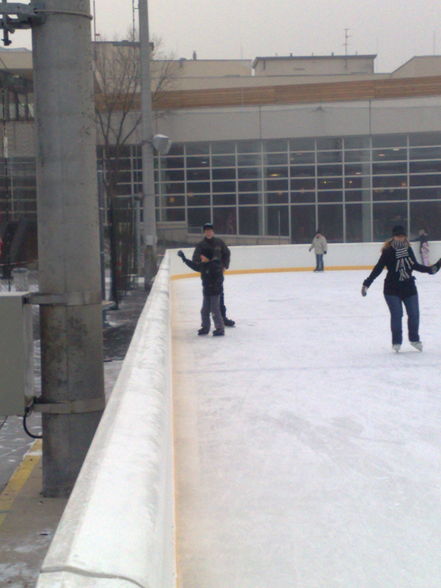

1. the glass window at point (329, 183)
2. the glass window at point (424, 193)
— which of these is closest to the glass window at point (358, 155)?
the glass window at point (329, 183)

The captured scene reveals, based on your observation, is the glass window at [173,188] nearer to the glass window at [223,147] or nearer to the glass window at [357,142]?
the glass window at [223,147]

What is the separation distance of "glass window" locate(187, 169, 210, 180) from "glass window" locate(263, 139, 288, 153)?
321cm

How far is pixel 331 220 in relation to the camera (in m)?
47.7

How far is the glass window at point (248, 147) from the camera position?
48.4 meters

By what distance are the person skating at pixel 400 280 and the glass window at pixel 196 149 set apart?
3790 cm

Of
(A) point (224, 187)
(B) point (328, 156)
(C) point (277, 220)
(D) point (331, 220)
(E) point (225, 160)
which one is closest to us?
(C) point (277, 220)

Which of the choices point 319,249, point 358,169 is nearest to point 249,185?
point 358,169

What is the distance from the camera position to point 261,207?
4791 centimetres

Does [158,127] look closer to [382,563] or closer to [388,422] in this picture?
[388,422]

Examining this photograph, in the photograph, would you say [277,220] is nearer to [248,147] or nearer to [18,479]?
[248,147]

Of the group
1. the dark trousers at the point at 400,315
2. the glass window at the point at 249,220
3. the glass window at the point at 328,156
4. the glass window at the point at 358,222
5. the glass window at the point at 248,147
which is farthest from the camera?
the glass window at the point at 248,147

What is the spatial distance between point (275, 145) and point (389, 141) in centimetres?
568

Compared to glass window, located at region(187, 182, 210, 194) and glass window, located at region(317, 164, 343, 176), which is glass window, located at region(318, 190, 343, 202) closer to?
glass window, located at region(317, 164, 343, 176)

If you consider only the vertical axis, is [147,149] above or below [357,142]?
below
